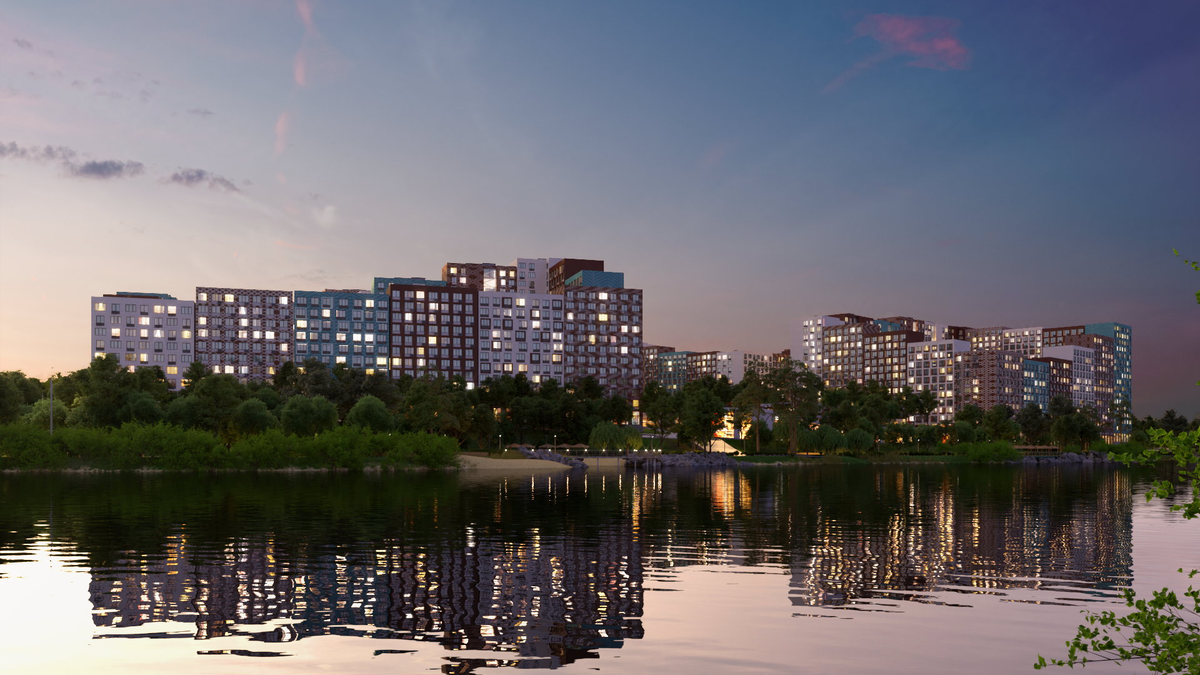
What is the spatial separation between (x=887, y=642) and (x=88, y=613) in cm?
2394

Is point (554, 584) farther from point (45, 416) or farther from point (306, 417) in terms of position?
point (45, 416)

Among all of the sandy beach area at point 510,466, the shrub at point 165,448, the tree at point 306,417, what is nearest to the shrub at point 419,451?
the sandy beach area at point 510,466

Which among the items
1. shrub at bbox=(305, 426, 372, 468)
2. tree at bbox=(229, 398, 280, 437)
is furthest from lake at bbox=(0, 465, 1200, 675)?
tree at bbox=(229, 398, 280, 437)

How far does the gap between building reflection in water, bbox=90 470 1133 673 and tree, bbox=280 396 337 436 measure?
70.3m

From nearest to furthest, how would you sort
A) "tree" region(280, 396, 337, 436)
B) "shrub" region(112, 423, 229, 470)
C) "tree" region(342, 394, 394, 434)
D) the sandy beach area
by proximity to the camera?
1. "shrub" region(112, 423, 229, 470)
2. "tree" region(280, 396, 337, 436)
3. the sandy beach area
4. "tree" region(342, 394, 394, 434)

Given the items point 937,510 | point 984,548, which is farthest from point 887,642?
point 937,510

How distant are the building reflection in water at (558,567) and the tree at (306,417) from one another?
70255mm

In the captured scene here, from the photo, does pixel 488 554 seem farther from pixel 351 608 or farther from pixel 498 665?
pixel 498 665

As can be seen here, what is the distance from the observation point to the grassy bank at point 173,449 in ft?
369

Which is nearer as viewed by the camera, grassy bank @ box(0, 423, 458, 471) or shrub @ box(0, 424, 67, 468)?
shrub @ box(0, 424, 67, 468)

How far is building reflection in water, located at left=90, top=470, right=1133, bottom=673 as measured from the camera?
84.5ft

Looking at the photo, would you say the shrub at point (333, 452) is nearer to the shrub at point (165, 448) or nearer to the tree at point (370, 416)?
the shrub at point (165, 448)

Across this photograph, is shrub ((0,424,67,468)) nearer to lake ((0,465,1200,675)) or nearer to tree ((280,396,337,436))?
tree ((280,396,337,436))

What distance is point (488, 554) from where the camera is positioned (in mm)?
41469
